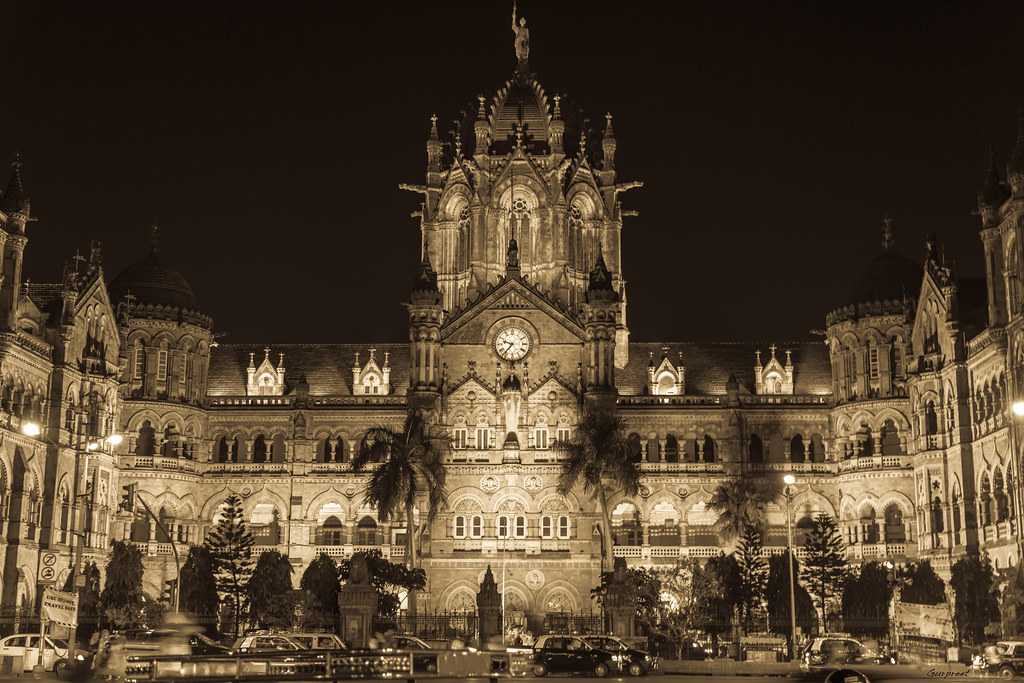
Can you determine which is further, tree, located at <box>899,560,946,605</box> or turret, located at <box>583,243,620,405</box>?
turret, located at <box>583,243,620,405</box>

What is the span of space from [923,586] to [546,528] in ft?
76.3

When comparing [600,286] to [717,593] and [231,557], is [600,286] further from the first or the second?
[231,557]

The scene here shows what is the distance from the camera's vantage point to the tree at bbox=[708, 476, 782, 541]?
78562 mm

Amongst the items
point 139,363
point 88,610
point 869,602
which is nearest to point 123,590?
point 88,610

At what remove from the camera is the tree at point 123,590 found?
68500 millimetres

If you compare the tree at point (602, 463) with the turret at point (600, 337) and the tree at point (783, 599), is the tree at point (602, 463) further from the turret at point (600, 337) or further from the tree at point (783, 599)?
the tree at point (783, 599)

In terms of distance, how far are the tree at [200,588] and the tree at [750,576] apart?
2764 centimetres

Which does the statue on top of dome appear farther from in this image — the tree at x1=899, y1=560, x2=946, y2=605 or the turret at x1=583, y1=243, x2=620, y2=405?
the tree at x1=899, y1=560, x2=946, y2=605

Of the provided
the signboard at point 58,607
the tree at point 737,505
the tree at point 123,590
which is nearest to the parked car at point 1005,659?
the signboard at point 58,607

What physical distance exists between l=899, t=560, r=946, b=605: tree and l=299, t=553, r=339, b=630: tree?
96.0 ft

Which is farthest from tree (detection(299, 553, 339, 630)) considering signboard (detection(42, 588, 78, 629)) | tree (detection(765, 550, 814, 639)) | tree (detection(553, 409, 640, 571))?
signboard (detection(42, 588, 78, 629))

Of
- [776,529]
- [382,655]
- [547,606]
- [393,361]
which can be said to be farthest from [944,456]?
[382,655]

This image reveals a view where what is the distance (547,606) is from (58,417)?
3006 centimetres

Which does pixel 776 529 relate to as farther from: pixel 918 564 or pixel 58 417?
pixel 58 417
